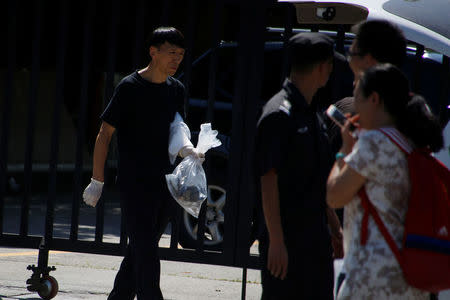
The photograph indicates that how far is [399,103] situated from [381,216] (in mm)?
423

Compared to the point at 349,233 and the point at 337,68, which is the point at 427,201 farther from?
the point at 337,68

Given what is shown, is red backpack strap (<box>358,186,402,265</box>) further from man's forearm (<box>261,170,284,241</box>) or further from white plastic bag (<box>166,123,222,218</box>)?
white plastic bag (<box>166,123,222,218</box>)

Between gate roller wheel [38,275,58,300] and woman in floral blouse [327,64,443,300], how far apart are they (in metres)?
3.01

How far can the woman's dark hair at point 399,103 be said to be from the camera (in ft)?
9.70

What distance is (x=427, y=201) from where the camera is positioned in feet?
9.31

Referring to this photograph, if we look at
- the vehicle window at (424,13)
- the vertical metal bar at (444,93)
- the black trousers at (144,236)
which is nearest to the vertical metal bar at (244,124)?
the black trousers at (144,236)

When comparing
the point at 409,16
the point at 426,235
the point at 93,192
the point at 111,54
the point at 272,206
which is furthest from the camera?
the point at 111,54

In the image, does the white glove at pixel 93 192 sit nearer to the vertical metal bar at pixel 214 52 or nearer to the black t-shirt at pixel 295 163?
the vertical metal bar at pixel 214 52

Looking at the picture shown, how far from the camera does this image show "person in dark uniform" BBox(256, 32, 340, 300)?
3.28m

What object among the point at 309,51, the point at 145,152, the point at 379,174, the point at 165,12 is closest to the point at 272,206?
the point at 379,174

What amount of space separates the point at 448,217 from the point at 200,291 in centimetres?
361

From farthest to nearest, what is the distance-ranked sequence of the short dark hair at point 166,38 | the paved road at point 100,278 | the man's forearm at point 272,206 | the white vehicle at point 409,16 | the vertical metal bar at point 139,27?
the paved road at point 100,278, the vertical metal bar at point 139,27, the white vehicle at point 409,16, the short dark hair at point 166,38, the man's forearm at point 272,206

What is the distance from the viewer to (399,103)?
298 cm

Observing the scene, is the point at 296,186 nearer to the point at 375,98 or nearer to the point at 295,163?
the point at 295,163
